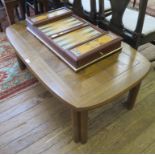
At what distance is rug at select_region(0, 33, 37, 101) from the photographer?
1697 mm

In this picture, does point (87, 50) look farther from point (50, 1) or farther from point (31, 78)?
point (50, 1)

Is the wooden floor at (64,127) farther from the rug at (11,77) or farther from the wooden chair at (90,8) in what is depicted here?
the wooden chair at (90,8)

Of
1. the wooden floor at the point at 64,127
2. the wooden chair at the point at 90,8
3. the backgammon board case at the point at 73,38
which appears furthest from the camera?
the wooden chair at the point at 90,8

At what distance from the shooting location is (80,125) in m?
1.19

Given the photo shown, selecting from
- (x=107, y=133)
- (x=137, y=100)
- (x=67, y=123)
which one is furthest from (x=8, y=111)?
(x=137, y=100)

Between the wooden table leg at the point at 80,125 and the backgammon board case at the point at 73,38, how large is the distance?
26 cm

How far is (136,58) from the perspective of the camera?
125 cm

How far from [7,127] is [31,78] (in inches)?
20.6

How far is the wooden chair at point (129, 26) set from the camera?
1371mm

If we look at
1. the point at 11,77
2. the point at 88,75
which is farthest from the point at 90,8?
the point at 11,77

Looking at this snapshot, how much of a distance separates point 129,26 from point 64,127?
2.98 feet

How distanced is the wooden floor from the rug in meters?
0.09

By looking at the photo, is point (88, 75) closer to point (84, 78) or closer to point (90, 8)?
point (84, 78)

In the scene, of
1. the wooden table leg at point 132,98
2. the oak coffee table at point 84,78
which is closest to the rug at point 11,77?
the oak coffee table at point 84,78
